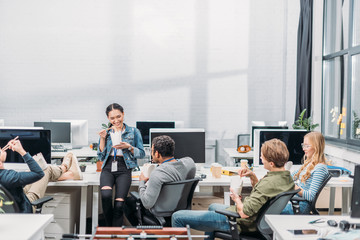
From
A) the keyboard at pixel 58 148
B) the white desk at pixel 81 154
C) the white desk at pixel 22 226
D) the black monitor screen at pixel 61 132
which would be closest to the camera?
the white desk at pixel 22 226

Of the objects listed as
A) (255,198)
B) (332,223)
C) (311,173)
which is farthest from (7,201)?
(311,173)

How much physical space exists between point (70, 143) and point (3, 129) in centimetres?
170

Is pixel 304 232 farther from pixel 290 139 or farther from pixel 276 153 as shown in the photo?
pixel 290 139

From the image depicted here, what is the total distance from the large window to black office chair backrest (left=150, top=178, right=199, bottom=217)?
243 cm

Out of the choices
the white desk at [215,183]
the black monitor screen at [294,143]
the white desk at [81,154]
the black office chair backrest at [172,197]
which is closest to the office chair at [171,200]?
the black office chair backrest at [172,197]

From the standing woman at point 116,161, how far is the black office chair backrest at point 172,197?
551mm

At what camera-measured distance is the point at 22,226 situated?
1.77m

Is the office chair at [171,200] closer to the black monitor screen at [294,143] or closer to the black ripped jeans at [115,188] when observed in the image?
the black ripped jeans at [115,188]

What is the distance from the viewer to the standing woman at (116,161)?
10.1 ft

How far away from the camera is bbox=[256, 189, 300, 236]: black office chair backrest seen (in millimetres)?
2215

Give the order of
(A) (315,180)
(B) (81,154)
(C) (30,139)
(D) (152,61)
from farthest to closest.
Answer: (D) (152,61) → (B) (81,154) → (C) (30,139) → (A) (315,180)

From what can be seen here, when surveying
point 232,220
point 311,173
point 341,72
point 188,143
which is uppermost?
point 341,72

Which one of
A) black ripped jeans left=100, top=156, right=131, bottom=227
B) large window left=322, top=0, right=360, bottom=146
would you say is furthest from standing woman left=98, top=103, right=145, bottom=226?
large window left=322, top=0, right=360, bottom=146

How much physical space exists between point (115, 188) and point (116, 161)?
0.78 ft
